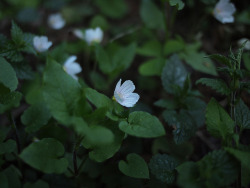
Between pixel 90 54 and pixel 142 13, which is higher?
pixel 142 13

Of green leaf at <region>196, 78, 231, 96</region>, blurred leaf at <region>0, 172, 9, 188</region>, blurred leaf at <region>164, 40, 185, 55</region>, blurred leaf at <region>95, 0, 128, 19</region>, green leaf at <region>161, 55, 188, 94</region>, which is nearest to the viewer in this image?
blurred leaf at <region>0, 172, 9, 188</region>

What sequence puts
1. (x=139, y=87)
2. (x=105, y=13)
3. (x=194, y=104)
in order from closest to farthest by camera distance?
(x=194, y=104) < (x=139, y=87) < (x=105, y=13)

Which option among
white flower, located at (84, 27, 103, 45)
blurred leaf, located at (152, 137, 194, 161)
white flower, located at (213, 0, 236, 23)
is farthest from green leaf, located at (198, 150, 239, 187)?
white flower, located at (84, 27, 103, 45)

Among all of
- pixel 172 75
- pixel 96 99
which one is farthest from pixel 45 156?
pixel 172 75

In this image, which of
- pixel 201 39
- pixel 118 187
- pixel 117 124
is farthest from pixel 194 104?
pixel 201 39

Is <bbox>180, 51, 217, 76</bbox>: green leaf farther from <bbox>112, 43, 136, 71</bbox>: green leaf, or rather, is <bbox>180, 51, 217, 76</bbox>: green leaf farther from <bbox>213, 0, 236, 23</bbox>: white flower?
<bbox>112, 43, 136, 71</bbox>: green leaf

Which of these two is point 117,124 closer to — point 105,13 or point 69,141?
point 69,141
